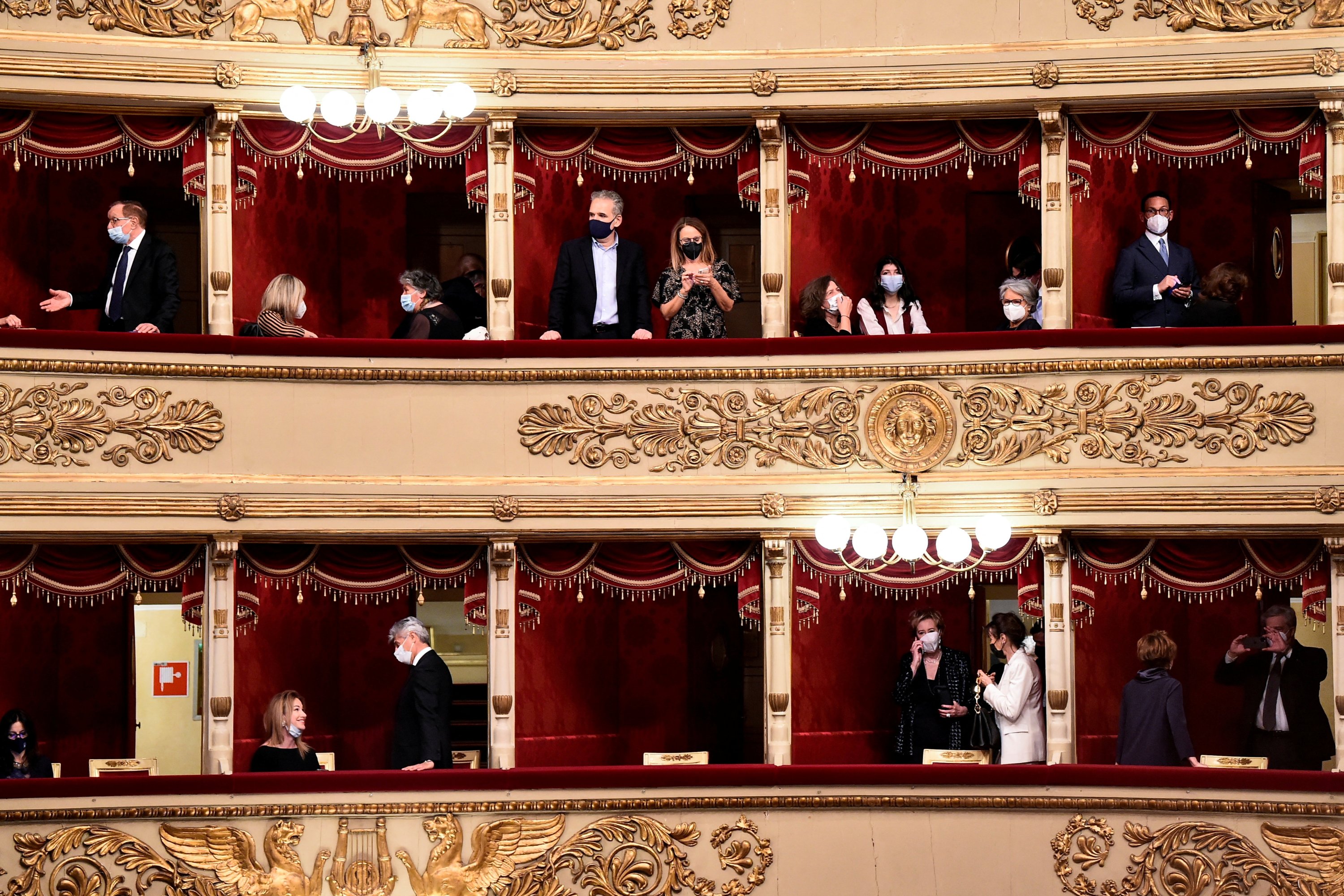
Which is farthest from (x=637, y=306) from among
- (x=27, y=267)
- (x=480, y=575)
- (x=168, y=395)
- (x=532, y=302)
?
(x=27, y=267)

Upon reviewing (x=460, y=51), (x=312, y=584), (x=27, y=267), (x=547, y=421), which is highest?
(x=460, y=51)

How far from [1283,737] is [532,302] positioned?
19.3 ft

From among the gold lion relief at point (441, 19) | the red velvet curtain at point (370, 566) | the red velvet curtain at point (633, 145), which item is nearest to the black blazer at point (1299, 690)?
the red velvet curtain at point (633, 145)

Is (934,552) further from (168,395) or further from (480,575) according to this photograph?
(168,395)

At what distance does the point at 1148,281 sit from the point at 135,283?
271 inches

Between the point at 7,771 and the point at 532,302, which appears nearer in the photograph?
the point at 7,771

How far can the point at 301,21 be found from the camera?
53.6ft

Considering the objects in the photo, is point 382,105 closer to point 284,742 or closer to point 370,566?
point 370,566

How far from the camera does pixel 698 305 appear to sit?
16.3m

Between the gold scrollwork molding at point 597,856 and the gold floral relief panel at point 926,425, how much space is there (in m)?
2.40

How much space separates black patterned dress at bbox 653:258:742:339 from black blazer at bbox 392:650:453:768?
2.78 metres

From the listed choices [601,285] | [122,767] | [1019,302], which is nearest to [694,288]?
[601,285]

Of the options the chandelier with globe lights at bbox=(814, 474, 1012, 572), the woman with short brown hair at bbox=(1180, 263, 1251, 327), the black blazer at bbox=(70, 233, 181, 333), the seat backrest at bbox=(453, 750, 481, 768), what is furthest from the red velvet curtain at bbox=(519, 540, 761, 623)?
the woman with short brown hair at bbox=(1180, 263, 1251, 327)

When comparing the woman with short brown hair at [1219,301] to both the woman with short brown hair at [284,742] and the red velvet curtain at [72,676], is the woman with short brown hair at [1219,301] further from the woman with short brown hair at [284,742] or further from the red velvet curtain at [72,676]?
the red velvet curtain at [72,676]
